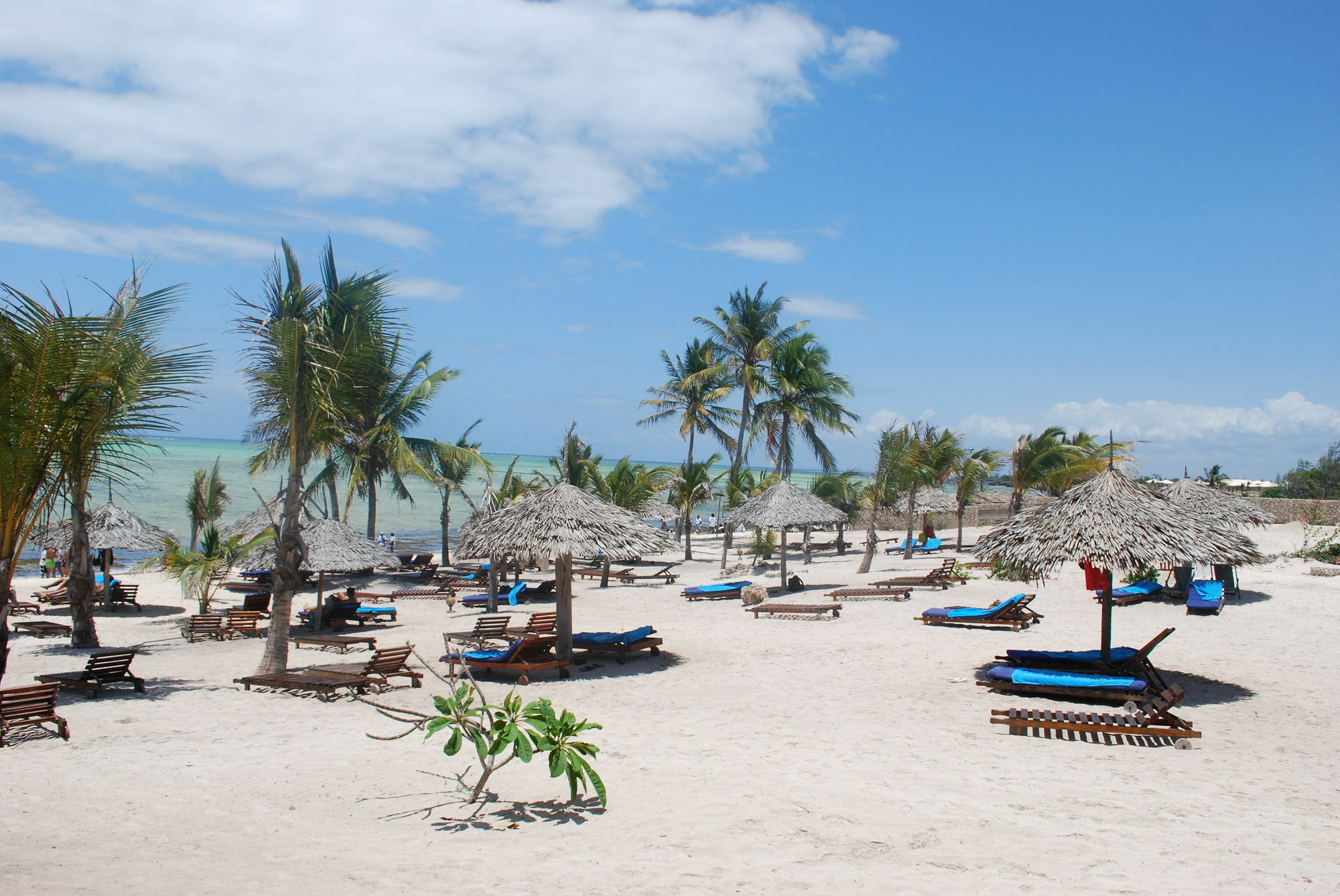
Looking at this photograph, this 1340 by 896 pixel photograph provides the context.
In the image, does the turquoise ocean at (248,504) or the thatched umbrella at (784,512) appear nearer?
the thatched umbrella at (784,512)

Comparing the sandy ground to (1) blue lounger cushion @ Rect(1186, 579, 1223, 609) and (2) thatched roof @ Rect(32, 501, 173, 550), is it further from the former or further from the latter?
(2) thatched roof @ Rect(32, 501, 173, 550)

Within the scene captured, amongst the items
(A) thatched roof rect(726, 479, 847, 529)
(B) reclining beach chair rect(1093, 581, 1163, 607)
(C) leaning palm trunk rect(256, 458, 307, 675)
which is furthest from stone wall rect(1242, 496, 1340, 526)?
(C) leaning palm trunk rect(256, 458, 307, 675)

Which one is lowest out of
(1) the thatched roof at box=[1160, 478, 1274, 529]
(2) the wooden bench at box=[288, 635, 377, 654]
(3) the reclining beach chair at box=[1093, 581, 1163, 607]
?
(2) the wooden bench at box=[288, 635, 377, 654]

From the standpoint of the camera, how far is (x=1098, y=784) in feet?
22.4

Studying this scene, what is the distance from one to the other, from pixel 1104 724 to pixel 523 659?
7.14 meters

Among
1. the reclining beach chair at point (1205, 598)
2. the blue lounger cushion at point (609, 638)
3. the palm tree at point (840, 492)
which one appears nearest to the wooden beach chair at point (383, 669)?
the blue lounger cushion at point (609, 638)

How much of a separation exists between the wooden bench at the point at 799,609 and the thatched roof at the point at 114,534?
1371 cm

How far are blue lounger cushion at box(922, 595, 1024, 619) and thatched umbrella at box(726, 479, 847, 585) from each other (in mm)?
4712

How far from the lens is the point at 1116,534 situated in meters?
9.91

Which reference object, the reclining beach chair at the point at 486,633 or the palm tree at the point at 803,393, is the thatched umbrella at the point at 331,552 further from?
the palm tree at the point at 803,393

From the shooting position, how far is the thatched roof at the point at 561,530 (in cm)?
1227

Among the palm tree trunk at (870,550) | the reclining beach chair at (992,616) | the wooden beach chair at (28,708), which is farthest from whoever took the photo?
the palm tree trunk at (870,550)

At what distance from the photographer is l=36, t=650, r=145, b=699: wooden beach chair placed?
10125 mm

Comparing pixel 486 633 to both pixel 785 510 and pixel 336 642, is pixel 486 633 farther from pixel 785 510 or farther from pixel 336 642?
pixel 785 510
